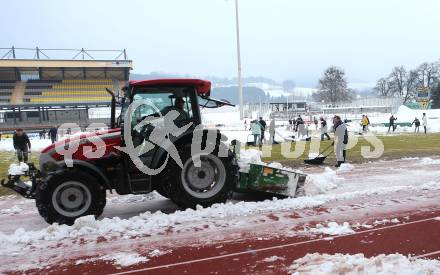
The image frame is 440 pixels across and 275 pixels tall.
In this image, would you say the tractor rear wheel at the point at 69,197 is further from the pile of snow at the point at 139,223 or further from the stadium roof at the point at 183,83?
the stadium roof at the point at 183,83

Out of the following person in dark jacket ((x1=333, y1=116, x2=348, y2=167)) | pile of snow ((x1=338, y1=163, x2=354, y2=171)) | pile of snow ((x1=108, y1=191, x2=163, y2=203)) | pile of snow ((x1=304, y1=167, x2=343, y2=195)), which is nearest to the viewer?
pile of snow ((x1=108, y1=191, x2=163, y2=203))

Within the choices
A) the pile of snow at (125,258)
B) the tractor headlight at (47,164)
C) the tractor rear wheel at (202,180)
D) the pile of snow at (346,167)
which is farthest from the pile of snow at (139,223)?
the pile of snow at (346,167)

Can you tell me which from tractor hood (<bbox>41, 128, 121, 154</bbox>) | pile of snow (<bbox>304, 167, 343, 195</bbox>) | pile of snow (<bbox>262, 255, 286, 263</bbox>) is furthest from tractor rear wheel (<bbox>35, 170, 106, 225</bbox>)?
pile of snow (<bbox>304, 167, 343, 195</bbox>)

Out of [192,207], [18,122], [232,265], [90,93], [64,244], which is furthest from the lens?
[90,93]

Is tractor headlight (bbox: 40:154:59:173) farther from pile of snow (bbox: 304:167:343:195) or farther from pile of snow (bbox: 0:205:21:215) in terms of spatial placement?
pile of snow (bbox: 304:167:343:195)

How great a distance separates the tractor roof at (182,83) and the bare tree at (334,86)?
8350 cm

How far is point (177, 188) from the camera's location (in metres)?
7.08

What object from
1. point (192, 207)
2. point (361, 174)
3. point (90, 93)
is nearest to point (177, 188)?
point (192, 207)

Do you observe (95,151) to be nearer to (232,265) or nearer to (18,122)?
(232,265)

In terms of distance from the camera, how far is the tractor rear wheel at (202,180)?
23.2 feet

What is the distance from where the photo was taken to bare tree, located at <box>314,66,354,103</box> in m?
88.1

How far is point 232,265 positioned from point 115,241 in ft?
5.65

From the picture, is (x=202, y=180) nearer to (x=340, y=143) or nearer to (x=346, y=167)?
(x=346, y=167)

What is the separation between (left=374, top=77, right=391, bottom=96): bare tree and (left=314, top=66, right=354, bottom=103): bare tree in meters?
11.5
